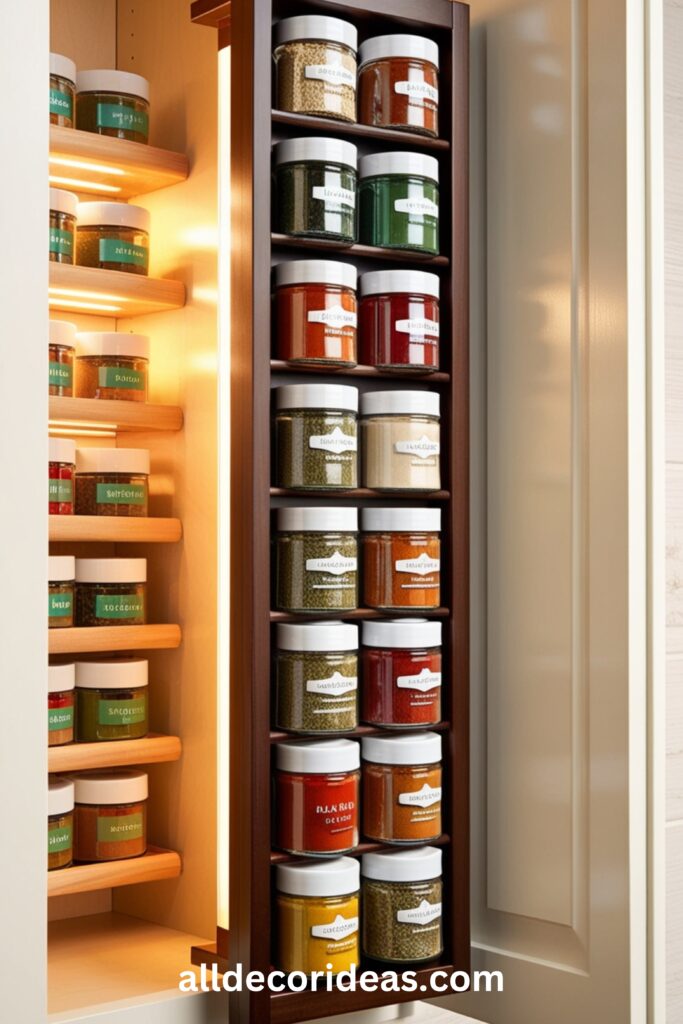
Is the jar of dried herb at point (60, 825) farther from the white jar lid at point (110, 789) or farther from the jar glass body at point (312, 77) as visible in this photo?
the jar glass body at point (312, 77)

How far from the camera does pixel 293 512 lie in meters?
1.05

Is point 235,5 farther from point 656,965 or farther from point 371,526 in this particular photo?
point 656,965

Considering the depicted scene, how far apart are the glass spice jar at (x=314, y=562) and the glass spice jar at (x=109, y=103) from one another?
0.44 m

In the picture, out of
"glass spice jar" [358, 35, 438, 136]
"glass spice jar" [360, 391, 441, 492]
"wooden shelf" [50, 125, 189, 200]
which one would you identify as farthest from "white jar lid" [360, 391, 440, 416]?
"wooden shelf" [50, 125, 189, 200]

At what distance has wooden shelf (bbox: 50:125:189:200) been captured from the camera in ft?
3.82

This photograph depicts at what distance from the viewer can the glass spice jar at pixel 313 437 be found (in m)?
1.04

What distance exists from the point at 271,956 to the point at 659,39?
85cm

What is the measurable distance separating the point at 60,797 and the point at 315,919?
0.88 ft

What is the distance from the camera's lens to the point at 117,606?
1208 millimetres

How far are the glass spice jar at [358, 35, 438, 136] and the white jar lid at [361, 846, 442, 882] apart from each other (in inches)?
24.8

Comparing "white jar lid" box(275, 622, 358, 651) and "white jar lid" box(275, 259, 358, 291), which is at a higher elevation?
"white jar lid" box(275, 259, 358, 291)

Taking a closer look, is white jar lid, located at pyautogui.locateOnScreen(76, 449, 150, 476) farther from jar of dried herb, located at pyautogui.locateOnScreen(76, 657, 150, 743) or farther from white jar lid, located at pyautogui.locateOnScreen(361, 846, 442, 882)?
white jar lid, located at pyautogui.locateOnScreen(361, 846, 442, 882)

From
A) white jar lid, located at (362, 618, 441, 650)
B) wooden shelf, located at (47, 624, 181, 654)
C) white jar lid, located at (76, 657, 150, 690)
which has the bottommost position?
white jar lid, located at (76, 657, 150, 690)

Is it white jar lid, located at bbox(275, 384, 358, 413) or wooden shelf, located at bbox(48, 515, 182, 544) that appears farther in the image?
wooden shelf, located at bbox(48, 515, 182, 544)
